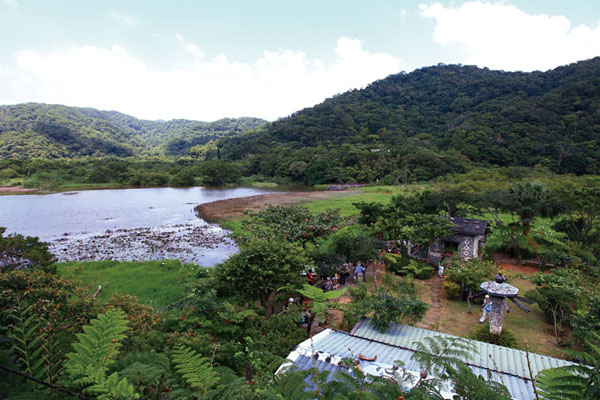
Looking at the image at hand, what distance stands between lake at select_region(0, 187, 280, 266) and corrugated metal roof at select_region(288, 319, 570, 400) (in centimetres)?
1263

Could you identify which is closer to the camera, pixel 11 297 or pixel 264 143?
pixel 11 297

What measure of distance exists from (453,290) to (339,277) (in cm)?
470

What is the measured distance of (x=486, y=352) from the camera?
21.0 ft

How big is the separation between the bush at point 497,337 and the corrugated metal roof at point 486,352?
1551 millimetres

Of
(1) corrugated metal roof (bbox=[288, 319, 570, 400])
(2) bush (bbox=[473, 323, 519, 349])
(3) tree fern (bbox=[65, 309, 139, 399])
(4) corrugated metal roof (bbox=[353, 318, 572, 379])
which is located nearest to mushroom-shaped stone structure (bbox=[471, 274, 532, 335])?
(2) bush (bbox=[473, 323, 519, 349])

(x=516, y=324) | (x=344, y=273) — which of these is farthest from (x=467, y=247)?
(x=344, y=273)

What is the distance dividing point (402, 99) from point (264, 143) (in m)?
63.4

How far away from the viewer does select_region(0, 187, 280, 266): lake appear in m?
19.5

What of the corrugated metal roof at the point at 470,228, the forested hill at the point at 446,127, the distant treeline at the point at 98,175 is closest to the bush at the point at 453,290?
the corrugated metal roof at the point at 470,228

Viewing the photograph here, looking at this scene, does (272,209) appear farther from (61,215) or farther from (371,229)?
(61,215)

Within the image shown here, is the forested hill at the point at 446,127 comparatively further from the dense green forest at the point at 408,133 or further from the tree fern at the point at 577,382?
the tree fern at the point at 577,382

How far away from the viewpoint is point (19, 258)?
934 centimetres

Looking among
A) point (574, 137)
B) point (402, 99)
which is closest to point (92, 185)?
point (574, 137)

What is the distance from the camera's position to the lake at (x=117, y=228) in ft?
64.0
